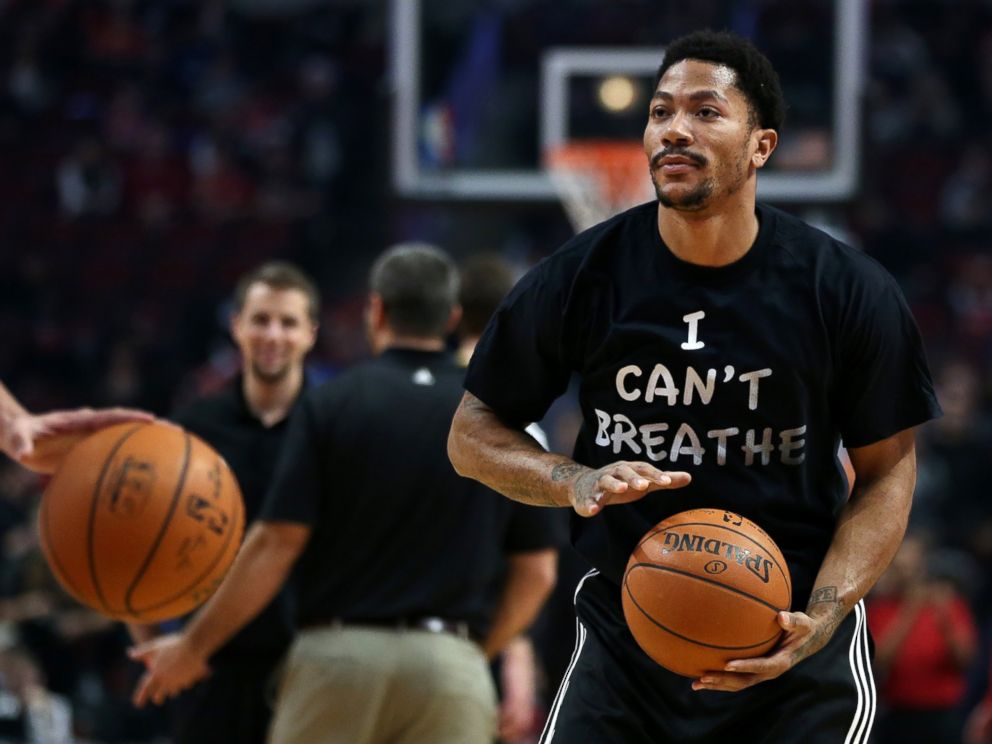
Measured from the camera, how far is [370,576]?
5.21 metres

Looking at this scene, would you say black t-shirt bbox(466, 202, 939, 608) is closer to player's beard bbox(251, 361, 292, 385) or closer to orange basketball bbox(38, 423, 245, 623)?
orange basketball bbox(38, 423, 245, 623)

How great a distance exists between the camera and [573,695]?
3.76 metres

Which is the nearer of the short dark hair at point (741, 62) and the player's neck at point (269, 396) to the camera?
the short dark hair at point (741, 62)

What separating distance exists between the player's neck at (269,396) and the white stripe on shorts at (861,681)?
8.88ft

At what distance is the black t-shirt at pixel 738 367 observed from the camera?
3645mm

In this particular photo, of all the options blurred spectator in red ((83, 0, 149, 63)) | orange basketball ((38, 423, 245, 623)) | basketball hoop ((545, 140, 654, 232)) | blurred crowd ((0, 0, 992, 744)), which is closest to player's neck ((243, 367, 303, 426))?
orange basketball ((38, 423, 245, 623))

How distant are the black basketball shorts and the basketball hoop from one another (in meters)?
6.35

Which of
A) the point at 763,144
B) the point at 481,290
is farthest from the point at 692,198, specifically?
the point at 481,290

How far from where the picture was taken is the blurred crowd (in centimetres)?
1509

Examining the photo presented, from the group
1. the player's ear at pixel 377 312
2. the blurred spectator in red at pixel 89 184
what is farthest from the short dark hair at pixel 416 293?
the blurred spectator in red at pixel 89 184

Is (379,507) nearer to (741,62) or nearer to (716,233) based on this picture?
(716,233)

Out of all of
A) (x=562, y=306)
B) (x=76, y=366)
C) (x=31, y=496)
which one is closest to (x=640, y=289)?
(x=562, y=306)

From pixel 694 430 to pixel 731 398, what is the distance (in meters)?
0.11

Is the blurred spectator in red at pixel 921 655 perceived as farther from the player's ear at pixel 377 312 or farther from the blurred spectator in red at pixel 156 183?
the blurred spectator in red at pixel 156 183
